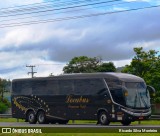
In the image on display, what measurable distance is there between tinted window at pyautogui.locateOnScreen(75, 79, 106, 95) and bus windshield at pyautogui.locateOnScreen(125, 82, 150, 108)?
1.60 meters

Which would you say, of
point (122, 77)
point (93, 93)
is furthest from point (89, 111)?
point (122, 77)

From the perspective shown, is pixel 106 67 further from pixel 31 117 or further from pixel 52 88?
pixel 52 88

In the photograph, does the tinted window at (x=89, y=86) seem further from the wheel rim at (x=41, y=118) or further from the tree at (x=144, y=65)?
the tree at (x=144, y=65)

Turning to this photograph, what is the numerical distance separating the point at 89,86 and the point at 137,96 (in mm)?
3079

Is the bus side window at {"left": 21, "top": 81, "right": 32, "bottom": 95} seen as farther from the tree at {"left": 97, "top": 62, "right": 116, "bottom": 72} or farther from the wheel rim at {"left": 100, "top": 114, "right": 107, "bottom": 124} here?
the tree at {"left": 97, "top": 62, "right": 116, "bottom": 72}

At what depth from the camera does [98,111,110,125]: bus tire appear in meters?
29.8

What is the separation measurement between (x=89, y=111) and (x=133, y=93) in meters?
3.08

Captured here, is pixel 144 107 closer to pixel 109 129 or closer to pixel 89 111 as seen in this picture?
pixel 89 111

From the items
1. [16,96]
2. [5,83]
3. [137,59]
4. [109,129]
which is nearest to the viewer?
[109,129]

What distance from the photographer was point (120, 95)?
2962 cm

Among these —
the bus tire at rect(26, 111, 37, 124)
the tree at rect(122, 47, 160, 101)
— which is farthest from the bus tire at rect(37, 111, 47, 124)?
the tree at rect(122, 47, 160, 101)

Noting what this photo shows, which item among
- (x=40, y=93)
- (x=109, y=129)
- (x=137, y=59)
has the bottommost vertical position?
(x=109, y=129)

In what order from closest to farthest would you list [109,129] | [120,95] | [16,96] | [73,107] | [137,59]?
[109,129], [120,95], [73,107], [16,96], [137,59]

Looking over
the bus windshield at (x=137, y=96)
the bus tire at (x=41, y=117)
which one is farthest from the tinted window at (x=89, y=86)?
the bus tire at (x=41, y=117)
